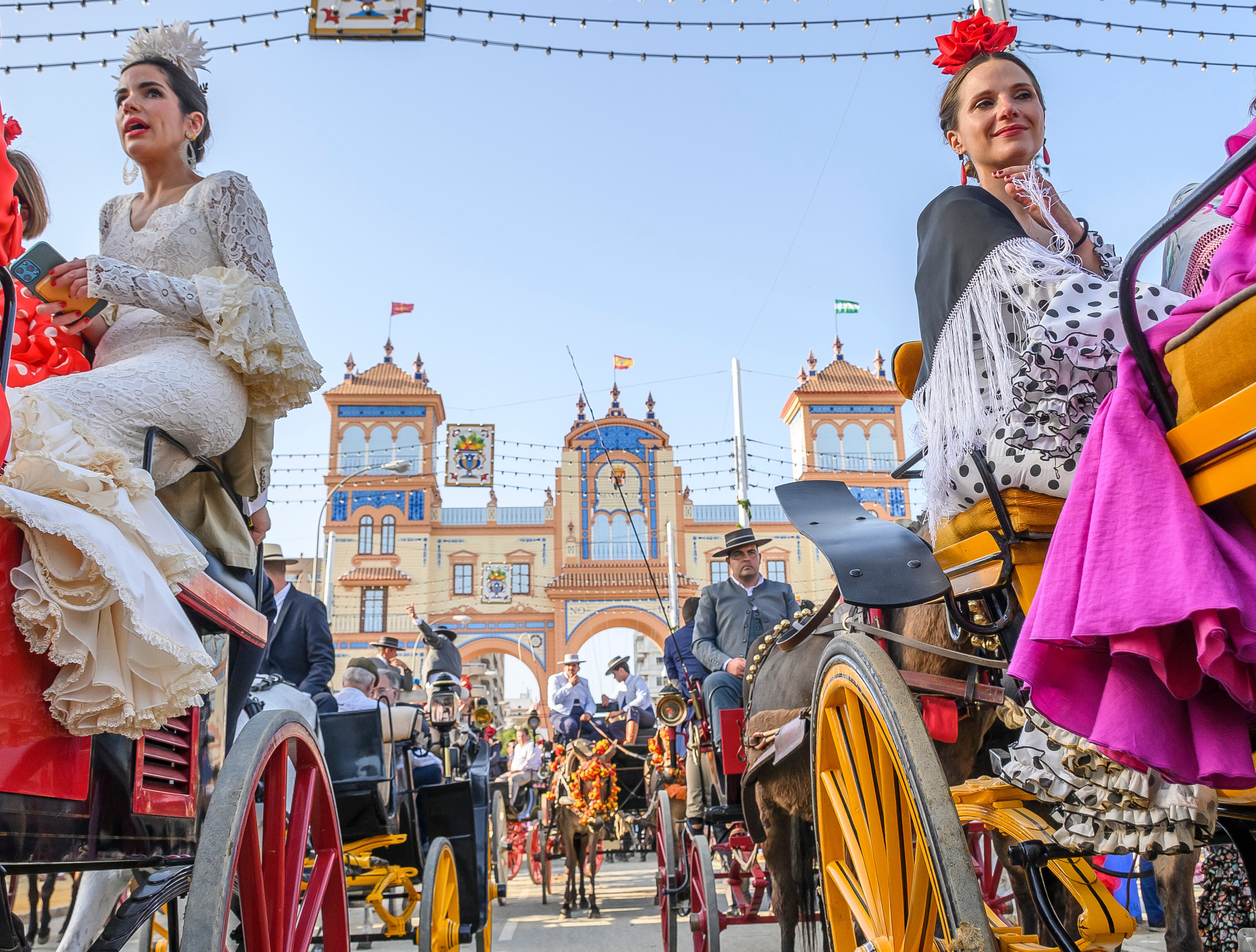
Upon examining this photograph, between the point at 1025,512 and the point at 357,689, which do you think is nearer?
the point at 1025,512

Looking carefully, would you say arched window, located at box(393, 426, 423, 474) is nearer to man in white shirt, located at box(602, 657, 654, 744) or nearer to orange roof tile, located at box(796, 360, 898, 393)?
orange roof tile, located at box(796, 360, 898, 393)

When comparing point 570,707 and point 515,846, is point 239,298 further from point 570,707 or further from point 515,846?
point 515,846

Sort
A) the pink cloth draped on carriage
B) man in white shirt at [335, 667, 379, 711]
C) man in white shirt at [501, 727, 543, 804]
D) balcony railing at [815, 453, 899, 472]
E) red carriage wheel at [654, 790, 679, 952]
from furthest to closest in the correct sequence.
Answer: balcony railing at [815, 453, 899, 472], man in white shirt at [501, 727, 543, 804], man in white shirt at [335, 667, 379, 711], red carriage wheel at [654, 790, 679, 952], the pink cloth draped on carriage

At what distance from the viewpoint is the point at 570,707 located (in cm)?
1316

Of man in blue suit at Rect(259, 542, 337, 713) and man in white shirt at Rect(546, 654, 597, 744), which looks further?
man in white shirt at Rect(546, 654, 597, 744)

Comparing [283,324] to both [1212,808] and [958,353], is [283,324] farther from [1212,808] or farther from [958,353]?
[1212,808]

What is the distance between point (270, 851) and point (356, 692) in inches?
192

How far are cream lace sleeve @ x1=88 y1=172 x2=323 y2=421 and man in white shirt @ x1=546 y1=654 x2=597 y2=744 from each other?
8933 millimetres

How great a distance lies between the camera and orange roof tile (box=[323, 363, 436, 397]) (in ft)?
113

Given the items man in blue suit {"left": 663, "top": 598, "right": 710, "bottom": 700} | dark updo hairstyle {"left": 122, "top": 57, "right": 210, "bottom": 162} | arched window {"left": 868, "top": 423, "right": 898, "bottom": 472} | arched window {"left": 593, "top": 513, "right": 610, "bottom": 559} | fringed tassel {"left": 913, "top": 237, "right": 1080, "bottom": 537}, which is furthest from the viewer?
arched window {"left": 593, "top": 513, "right": 610, "bottom": 559}

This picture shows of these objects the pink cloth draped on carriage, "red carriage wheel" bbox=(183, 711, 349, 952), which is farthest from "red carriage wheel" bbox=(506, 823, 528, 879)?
the pink cloth draped on carriage

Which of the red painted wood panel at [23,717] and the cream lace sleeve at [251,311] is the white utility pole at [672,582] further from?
the red painted wood panel at [23,717]

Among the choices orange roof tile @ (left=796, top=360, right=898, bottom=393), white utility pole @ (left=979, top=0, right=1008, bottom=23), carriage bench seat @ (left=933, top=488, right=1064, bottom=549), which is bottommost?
carriage bench seat @ (left=933, top=488, right=1064, bottom=549)

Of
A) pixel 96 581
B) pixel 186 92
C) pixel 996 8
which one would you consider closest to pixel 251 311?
pixel 186 92
